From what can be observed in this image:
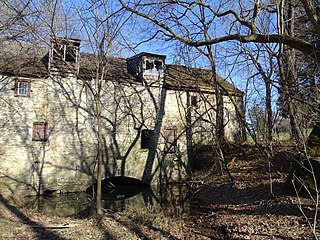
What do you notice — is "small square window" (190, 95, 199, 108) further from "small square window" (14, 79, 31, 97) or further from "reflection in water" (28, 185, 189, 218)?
"small square window" (14, 79, 31, 97)

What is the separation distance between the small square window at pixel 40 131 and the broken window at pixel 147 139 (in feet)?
17.2

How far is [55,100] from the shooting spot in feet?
46.9

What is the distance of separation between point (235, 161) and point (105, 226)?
9242mm

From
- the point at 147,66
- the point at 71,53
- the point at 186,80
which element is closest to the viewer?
the point at 71,53

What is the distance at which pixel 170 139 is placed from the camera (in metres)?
17.2

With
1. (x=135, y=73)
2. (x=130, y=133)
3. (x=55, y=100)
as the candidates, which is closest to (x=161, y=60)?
(x=135, y=73)

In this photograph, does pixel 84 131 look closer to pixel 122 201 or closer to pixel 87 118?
pixel 87 118

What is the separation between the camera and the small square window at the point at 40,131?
13.8m

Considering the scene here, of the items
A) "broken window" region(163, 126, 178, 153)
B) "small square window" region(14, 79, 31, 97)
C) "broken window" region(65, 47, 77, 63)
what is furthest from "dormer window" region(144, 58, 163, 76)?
"small square window" region(14, 79, 31, 97)

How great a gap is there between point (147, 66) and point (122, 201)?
8233 millimetres

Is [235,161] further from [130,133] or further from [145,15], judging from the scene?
[145,15]

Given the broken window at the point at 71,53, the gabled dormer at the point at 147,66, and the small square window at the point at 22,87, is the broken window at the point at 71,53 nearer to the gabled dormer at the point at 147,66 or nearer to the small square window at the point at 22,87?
the small square window at the point at 22,87

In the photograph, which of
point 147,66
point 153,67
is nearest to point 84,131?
point 153,67

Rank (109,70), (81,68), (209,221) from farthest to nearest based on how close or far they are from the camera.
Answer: (109,70) → (81,68) → (209,221)
